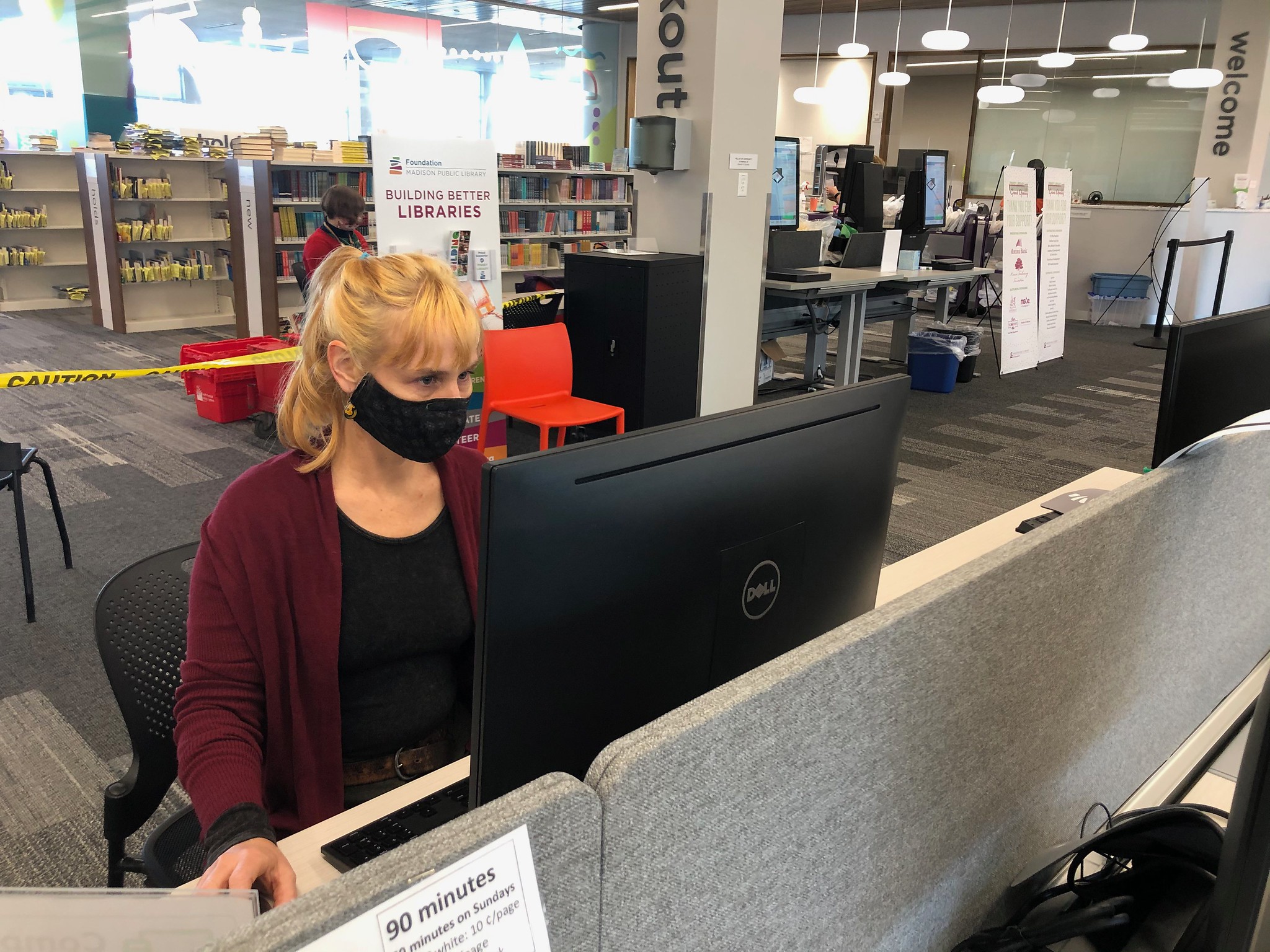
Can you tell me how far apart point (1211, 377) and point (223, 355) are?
5.08 m

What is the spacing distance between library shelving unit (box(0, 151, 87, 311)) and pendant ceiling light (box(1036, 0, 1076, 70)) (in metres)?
9.01

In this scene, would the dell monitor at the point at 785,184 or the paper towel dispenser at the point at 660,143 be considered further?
the dell monitor at the point at 785,184

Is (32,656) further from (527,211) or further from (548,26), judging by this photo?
(548,26)

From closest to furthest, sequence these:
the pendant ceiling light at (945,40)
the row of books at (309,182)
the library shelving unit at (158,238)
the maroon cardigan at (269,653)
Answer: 1. the maroon cardigan at (269,653)
2. the row of books at (309,182)
3. the library shelving unit at (158,238)
4. the pendant ceiling light at (945,40)

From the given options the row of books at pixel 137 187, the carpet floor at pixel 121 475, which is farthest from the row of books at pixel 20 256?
the row of books at pixel 137 187

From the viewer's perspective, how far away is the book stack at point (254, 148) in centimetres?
734

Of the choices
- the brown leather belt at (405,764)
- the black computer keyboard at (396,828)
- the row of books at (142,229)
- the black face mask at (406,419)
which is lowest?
the brown leather belt at (405,764)

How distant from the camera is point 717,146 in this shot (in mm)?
4801

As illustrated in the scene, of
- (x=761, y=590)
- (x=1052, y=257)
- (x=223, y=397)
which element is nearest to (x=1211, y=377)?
(x=761, y=590)

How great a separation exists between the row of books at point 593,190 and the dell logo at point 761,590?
9.25 meters

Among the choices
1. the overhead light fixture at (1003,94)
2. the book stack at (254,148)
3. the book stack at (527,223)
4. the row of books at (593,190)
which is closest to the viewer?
the book stack at (254,148)

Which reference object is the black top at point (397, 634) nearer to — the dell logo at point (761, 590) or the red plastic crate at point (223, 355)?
the dell logo at point (761, 590)

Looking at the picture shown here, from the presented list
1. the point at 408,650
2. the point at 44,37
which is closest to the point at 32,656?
the point at 408,650

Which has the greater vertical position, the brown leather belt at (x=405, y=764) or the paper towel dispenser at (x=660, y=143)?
the paper towel dispenser at (x=660, y=143)
